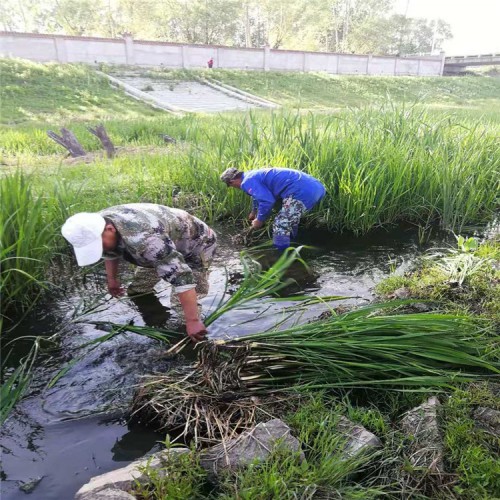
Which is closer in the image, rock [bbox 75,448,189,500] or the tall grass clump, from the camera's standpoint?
rock [bbox 75,448,189,500]

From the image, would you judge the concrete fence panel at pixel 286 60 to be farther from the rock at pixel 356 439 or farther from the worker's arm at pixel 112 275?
the rock at pixel 356 439

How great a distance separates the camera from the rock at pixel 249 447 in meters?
1.78

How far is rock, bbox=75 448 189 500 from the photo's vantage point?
1596mm

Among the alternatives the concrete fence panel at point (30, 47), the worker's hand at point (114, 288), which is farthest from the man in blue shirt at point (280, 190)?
the concrete fence panel at point (30, 47)

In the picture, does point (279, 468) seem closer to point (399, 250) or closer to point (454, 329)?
point (454, 329)

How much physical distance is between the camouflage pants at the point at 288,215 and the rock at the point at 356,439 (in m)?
2.75

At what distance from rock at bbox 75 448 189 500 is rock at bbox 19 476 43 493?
38cm

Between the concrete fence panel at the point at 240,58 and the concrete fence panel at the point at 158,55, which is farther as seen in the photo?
the concrete fence panel at the point at 240,58

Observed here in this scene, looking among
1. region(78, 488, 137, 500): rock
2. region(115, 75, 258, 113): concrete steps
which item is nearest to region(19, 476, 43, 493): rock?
region(78, 488, 137, 500): rock

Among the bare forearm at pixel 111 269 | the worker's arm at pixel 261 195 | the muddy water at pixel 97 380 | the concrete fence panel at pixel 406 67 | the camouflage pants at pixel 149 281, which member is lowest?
the muddy water at pixel 97 380

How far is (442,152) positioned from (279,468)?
4544 mm

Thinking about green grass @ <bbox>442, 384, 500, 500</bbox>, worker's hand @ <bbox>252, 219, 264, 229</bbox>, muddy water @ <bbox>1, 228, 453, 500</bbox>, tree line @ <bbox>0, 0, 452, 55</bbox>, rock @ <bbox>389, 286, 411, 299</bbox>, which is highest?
tree line @ <bbox>0, 0, 452, 55</bbox>

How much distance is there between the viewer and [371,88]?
85.4ft

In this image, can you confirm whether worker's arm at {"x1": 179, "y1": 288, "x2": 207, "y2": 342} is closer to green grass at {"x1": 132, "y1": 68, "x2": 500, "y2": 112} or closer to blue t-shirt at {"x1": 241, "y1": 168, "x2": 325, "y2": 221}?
blue t-shirt at {"x1": 241, "y1": 168, "x2": 325, "y2": 221}
